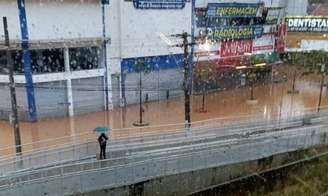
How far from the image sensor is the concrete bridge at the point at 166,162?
12007mm

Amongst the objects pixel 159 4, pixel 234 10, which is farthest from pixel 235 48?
pixel 159 4

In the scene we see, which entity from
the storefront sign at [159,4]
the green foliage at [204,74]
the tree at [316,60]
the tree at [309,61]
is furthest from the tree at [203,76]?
the tree at [316,60]

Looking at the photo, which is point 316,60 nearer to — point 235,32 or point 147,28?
point 235,32

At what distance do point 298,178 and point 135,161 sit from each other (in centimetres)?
746

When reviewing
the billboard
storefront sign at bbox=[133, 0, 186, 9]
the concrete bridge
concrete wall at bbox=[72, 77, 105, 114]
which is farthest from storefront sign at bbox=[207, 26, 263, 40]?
the concrete bridge

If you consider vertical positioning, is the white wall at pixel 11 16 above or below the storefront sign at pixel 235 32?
above

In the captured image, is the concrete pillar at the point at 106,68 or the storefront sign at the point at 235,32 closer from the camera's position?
the concrete pillar at the point at 106,68

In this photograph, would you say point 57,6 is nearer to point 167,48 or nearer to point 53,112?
point 53,112

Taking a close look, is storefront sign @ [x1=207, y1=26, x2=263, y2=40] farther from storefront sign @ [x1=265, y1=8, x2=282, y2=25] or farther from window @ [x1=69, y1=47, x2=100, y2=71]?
window @ [x1=69, y1=47, x2=100, y2=71]

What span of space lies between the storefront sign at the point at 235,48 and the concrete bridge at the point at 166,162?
47.5 feet

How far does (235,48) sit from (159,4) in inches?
355

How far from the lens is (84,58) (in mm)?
24469

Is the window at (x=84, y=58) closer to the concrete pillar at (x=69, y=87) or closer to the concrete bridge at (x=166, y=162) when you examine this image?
the concrete pillar at (x=69, y=87)

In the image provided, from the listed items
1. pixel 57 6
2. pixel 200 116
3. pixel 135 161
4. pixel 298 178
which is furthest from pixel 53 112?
pixel 298 178
